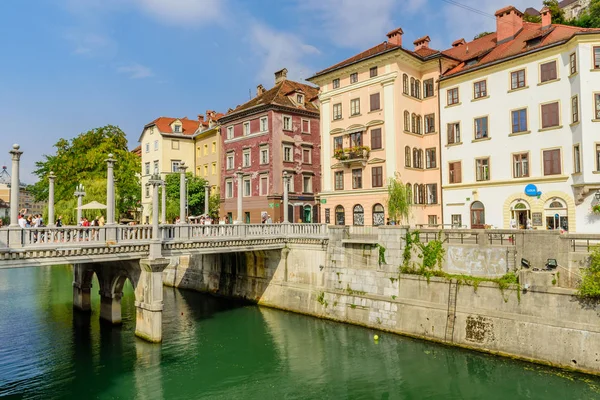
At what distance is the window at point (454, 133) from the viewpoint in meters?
36.3

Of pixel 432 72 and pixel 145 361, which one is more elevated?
pixel 432 72

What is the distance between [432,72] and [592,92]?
13.6 metres

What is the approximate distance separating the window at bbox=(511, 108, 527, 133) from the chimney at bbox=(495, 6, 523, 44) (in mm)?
8487

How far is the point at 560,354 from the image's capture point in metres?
18.7

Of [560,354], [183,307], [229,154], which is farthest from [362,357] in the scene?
[229,154]

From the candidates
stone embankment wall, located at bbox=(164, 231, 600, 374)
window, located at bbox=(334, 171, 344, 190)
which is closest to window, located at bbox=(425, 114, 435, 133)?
window, located at bbox=(334, 171, 344, 190)

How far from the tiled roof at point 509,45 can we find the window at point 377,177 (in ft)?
32.3

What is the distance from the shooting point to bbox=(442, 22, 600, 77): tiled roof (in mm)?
31219

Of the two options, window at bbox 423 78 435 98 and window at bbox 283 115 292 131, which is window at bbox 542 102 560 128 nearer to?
window at bbox 423 78 435 98

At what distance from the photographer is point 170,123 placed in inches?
2665

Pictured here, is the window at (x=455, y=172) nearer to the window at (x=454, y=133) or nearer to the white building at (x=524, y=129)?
the white building at (x=524, y=129)

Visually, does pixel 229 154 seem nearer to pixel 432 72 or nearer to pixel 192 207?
pixel 192 207

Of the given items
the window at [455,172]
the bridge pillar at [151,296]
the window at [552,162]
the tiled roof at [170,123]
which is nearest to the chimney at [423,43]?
the window at [455,172]

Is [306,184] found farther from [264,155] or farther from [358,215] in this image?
[358,215]
